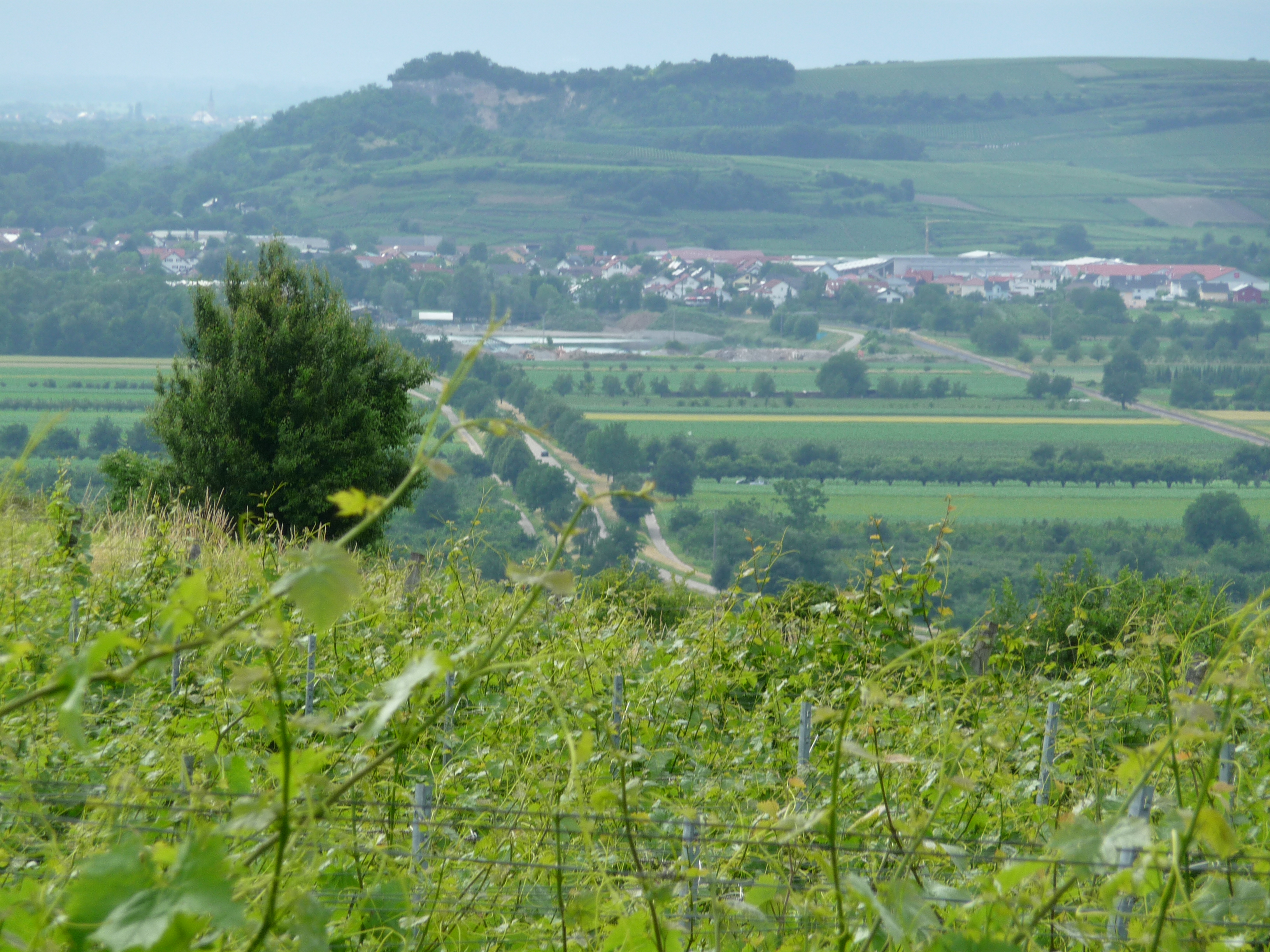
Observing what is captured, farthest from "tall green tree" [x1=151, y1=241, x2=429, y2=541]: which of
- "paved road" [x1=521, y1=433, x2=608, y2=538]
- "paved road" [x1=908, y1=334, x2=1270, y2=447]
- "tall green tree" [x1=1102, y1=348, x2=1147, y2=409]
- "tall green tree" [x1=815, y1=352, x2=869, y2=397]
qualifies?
"tall green tree" [x1=1102, y1=348, x2=1147, y2=409]

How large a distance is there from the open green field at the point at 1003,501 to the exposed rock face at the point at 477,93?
93.3 metres

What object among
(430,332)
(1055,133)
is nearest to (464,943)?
(430,332)

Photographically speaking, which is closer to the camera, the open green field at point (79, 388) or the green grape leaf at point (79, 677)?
the green grape leaf at point (79, 677)

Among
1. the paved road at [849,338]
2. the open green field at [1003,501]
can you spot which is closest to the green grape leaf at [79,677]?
the open green field at [1003,501]

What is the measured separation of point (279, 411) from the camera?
917 cm

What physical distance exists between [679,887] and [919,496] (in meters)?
44.2

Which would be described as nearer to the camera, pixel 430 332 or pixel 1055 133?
pixel 430 332

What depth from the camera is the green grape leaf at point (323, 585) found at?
626 mm

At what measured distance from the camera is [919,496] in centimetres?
4422

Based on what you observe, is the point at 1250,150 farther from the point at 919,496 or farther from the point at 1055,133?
the point at 919,496

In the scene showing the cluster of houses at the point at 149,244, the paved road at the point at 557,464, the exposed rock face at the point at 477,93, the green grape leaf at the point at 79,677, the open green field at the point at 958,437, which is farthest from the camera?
the exposed rock face at the point at 477,93

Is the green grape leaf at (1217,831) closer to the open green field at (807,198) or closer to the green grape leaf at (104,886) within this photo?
the green grape leaf at (104,886)

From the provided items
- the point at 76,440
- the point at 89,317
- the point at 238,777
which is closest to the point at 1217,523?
the point at 76,440

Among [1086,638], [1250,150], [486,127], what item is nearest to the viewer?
[1086,638]
